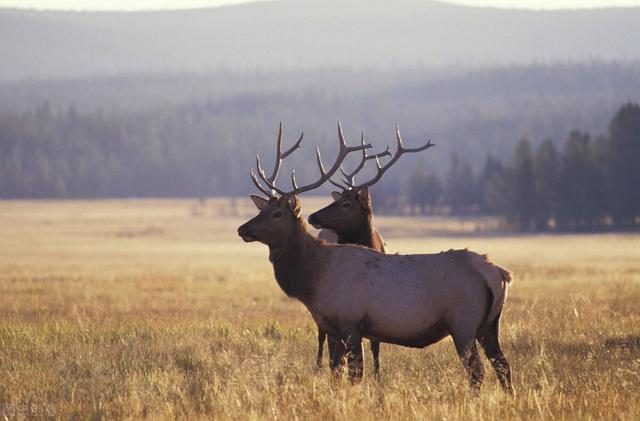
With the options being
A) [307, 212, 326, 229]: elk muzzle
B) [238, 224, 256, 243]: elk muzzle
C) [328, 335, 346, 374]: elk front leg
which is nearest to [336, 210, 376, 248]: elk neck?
[307, 212, 326, 229]: elk muzzle

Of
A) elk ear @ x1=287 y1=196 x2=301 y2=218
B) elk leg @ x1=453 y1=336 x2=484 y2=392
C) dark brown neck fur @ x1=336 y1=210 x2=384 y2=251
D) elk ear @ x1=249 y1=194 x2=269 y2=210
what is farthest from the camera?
dark brown neck fur @ x1=336 y1=210 x2=384 y2=251

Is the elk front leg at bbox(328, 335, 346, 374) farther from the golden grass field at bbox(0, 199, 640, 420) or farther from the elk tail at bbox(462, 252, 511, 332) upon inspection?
the elk tail at bbox(462, 252, 511, 332)

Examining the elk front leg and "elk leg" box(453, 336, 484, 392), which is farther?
the elk front leg

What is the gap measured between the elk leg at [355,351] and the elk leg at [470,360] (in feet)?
2.94

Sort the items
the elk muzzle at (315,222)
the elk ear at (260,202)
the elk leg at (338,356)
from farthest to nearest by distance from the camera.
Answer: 1. the elk muzzle at (315,222)
2. the elk ear at (260,202)
3. the elk leg at (338,356)

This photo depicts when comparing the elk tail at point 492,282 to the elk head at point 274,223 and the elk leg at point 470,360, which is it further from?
the elk head at point 274,223

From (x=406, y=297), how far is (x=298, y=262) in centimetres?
127

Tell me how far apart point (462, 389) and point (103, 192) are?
152m

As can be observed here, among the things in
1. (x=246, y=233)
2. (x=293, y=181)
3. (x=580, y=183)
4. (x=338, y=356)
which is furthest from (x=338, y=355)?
(x=580, y=183)

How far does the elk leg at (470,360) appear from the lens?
10031 mm

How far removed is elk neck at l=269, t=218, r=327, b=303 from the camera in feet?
35.7

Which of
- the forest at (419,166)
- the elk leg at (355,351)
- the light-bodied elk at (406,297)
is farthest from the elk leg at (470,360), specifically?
the forest at (419,166)

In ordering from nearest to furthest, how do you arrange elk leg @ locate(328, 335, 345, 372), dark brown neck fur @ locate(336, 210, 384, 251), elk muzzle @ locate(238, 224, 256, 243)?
1. elk leg @ locate(328, 335, 345, 372)
2. elk muzzle @ locate(238, 224, 256, 243)
3. dark brown neck fur @ locate(336, 210, 384, 251)

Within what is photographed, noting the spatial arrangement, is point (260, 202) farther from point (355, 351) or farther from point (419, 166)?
point (419, 166)
